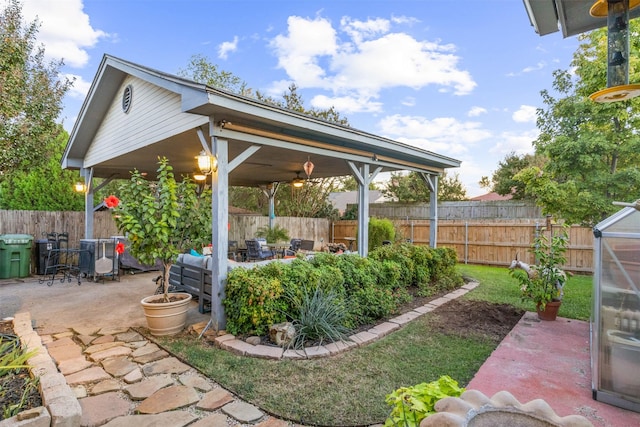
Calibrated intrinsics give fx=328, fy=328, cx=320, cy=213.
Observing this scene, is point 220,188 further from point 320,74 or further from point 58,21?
point 320,74

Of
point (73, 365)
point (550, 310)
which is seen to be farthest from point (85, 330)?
point (550, 310)

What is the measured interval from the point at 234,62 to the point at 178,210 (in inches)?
575

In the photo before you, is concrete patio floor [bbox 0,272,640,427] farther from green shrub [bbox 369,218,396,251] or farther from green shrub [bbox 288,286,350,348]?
green shrub [bbox 369,218,396,251]

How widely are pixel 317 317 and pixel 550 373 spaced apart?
2498 millimetres

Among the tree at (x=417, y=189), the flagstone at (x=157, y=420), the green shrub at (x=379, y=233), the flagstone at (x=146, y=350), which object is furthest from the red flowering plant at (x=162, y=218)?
the tree at (x=417, y=189)

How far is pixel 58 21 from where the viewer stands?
26.3 feet

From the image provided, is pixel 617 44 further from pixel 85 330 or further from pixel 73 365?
Result: pixel 85 330

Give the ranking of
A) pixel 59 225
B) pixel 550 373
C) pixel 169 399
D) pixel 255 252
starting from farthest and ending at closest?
pixel 59 225 → pixel 255 252 → pixel 550 373 → pixel 169 399

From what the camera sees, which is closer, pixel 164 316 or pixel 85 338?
pixel 85 338

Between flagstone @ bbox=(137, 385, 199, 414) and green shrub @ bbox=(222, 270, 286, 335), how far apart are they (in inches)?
46.2

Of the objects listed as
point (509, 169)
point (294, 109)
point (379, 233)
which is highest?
point (294, 109)

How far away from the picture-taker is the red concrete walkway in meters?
2.61

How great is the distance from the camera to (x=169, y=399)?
9.07ft

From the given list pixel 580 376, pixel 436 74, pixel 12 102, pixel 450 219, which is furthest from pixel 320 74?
pixel 580 376
